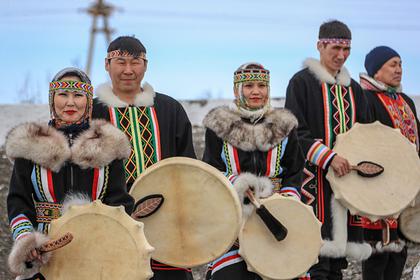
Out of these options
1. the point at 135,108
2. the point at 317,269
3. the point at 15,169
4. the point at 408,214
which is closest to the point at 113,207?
the point at 15,169

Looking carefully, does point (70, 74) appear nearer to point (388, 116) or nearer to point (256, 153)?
point (256, 153)

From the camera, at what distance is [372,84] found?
6770mm

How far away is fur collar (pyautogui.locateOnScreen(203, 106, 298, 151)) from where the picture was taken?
5.25 m

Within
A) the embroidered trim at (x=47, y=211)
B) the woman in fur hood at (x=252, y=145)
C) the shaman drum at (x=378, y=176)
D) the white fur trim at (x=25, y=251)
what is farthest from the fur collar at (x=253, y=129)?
the white fur trim at (x=25, y=251)

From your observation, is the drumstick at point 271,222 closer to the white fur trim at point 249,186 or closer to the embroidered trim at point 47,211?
the white fur trim at point 249,186

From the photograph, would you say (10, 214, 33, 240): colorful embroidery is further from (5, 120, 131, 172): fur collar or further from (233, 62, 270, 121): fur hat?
(233, 62, 270, 121): fur hat

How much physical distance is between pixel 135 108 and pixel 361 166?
70.7 inches

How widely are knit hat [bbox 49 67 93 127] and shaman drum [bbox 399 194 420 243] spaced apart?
3.23 m

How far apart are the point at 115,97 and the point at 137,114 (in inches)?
7.3

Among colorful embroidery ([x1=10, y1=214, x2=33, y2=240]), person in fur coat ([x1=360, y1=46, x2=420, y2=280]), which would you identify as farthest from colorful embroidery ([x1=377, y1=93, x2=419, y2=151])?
colorful embroidery ([x1=10, y1=214, x2=33, y2=240])

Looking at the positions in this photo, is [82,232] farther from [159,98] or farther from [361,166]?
[361,166]

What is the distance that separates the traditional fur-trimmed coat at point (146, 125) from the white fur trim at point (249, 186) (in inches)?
17.0

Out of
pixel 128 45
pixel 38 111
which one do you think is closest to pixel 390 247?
pixel 128 45

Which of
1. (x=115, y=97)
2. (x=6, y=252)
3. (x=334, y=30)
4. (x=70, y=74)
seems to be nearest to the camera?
(x=70, y=74)
